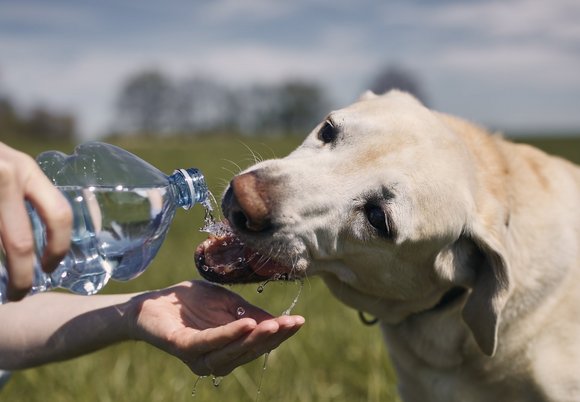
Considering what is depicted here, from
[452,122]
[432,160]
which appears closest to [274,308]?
[452,122]

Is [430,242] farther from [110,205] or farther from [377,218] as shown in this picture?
[110,205]

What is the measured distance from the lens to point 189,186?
2.44 m

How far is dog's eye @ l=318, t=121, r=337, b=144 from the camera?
9.36ft

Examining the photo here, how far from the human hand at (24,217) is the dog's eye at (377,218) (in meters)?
1.40

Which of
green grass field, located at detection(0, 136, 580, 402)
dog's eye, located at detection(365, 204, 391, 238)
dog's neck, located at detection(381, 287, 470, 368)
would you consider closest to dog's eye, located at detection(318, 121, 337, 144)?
dog's eye, located at detection(365, 204, 391, 238)

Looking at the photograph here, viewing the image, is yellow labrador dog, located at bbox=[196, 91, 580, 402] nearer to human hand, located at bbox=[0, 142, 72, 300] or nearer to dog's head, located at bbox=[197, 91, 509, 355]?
dog's head, located at bbox=[197, 91, 509, 355]

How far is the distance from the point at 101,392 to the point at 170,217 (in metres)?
1.63

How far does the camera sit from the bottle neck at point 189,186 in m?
2.44

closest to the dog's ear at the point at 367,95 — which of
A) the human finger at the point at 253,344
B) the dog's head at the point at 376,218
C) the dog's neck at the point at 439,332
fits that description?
the dog's head at the point at 376,218

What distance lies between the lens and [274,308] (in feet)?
16.7

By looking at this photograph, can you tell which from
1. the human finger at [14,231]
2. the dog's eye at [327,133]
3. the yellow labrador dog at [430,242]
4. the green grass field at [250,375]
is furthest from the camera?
the green grass field at [250,375]

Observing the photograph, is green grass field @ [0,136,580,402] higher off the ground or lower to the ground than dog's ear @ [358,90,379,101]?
lower

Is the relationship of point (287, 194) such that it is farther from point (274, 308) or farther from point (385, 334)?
point (274, 308)

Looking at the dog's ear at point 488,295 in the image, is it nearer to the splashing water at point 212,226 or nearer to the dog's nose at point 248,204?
the dog's nose at point 248,204
